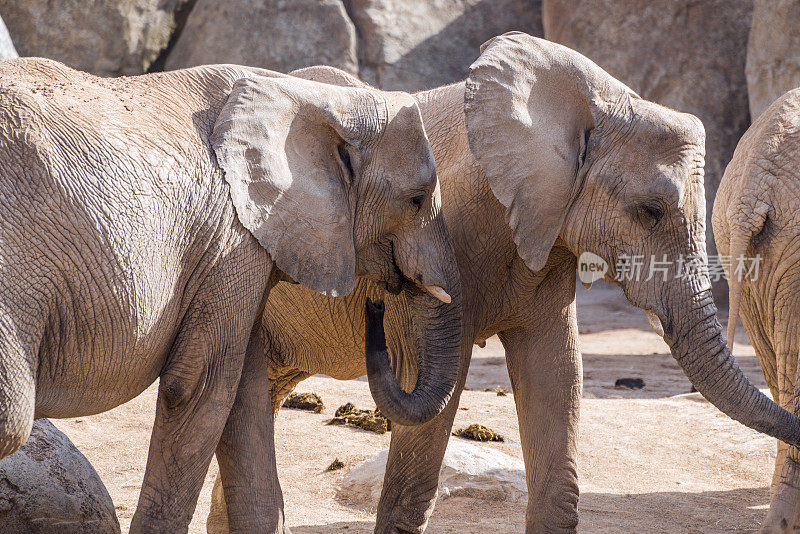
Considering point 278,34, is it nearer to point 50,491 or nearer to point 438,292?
point 50,491

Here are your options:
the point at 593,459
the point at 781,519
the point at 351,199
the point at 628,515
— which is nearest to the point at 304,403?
the point at 593,459

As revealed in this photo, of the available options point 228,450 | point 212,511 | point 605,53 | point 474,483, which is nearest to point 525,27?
point 605,53

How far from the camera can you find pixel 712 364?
378 centimetres

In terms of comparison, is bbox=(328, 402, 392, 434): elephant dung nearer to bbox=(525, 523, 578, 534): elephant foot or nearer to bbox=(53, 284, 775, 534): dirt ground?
bbox=(53, 284, 775, 534): dirt ground

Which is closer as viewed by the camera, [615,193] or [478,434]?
[615,193]

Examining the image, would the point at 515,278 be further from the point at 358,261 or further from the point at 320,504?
the point at 320,504

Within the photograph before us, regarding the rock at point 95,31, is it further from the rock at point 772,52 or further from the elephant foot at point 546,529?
the elephant foot at point 546,529

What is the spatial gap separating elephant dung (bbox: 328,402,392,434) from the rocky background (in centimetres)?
Result: 622

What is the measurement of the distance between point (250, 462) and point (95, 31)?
9.34 m

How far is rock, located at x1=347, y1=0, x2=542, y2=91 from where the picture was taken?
39.8ft

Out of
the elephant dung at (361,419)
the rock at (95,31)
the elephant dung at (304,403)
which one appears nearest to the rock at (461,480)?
the elephant dung at (361,419)

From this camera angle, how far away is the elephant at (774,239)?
4.61 m

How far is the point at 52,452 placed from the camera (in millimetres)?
4004

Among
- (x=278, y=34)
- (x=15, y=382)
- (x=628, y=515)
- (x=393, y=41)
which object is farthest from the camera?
(x=393, y=41)
